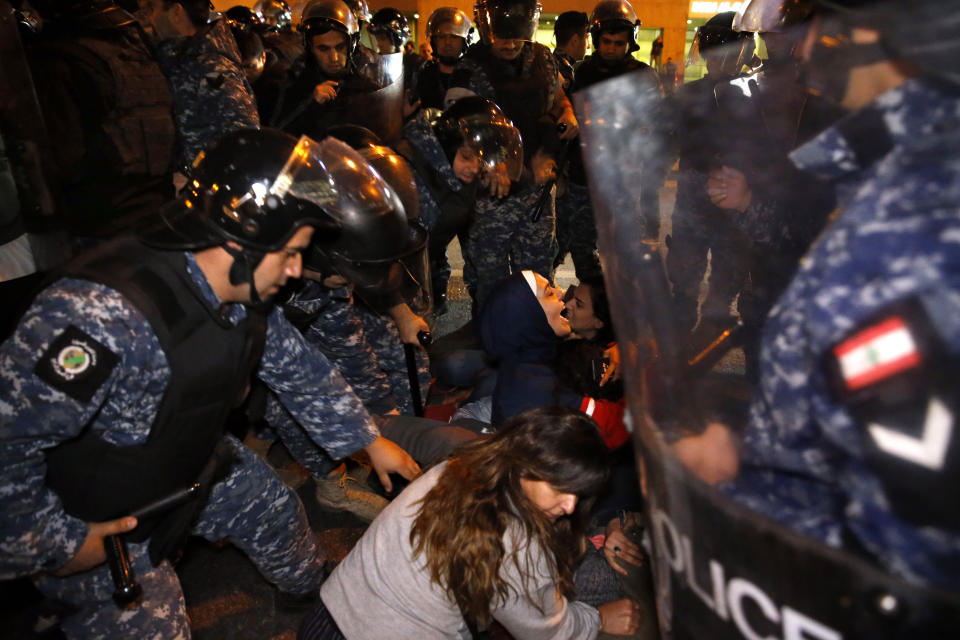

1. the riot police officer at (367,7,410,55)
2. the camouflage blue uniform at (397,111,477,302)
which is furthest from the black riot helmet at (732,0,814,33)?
the riot police officer at (367,7,410,55)

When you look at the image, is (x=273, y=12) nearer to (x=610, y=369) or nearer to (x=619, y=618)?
(x=610, y=369)

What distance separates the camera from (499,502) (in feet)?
6.04

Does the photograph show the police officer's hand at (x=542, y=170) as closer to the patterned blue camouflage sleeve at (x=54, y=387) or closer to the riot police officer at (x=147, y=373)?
the riot police officer at (x=147, y=373)

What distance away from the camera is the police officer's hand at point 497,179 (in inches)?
150

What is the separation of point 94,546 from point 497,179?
290cm

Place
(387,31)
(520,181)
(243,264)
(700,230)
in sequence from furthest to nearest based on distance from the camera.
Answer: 1. (387,31)
2. (520,181)
3. (243,264)
4. (700,230)

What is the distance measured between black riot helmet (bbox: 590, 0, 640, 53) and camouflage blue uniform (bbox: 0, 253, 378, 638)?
456cm

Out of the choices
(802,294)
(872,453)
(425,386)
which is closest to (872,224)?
(802,294)

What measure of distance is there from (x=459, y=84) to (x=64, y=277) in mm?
4220

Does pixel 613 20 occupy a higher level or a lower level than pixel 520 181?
higher

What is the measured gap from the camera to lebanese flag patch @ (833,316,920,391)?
58 cm

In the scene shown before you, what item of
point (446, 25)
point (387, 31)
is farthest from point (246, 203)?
point (387, 31)

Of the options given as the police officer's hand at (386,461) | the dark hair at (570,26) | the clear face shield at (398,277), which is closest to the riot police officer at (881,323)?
the police officer's hand at (386,461)

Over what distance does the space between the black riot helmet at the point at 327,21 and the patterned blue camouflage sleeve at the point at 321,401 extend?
298 cm
